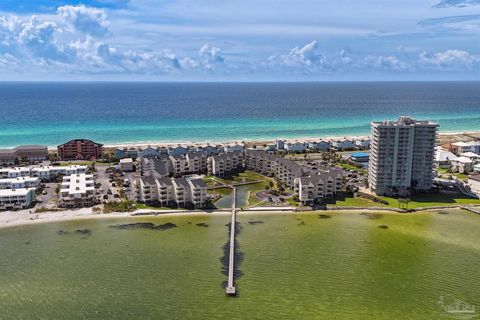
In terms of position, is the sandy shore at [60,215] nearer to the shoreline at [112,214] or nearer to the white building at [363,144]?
the shoreline at [112,214]

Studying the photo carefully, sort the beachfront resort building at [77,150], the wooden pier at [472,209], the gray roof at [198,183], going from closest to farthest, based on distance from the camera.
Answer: the wooden pier at [472,209]
the gray roof at [198,183]
the beachfront resort building at [77,150]

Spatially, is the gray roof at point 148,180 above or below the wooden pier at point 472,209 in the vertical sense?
above

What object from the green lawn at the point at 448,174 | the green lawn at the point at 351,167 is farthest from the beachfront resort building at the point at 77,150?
the green lawn at the point at 448,174

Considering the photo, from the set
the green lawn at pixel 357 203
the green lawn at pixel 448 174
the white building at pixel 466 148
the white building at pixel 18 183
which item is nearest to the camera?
the green lawn at pixel 357 203

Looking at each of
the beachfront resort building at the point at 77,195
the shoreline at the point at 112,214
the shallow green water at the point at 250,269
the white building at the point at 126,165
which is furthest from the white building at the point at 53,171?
the shallow green water at the point at 250,269

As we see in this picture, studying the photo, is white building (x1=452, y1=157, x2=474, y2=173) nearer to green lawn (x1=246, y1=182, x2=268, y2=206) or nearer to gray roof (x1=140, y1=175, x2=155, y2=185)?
green lawn (x1=246, y1=182, x2=268, y2=206)

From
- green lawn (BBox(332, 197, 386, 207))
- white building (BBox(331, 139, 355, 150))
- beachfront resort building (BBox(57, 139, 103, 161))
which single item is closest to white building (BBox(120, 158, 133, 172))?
beachfront resort building (BBox(57, 139, 103, 161))

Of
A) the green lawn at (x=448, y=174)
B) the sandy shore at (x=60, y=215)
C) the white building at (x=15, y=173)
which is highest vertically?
the green lawn at (x=448, y=174)

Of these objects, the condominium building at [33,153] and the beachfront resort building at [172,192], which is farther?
the condominium building at [33,153]
